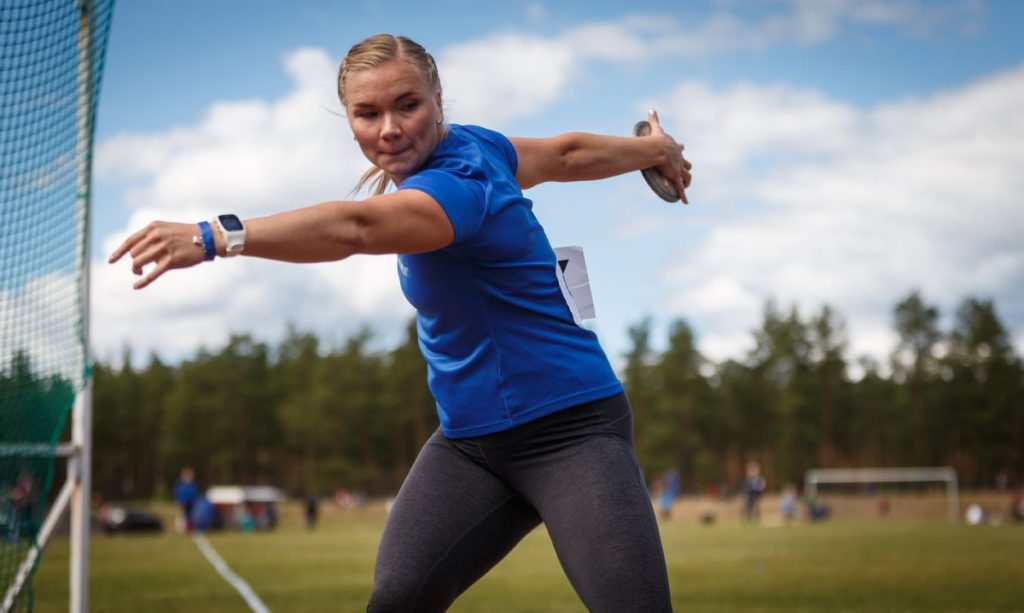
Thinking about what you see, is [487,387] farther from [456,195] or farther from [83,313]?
[83,313]

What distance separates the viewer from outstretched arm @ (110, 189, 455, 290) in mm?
2188

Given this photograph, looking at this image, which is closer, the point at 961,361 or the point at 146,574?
the point at 146,574

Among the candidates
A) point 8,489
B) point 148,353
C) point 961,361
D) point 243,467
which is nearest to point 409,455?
point 243,467

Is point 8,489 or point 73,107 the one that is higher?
point 73,107

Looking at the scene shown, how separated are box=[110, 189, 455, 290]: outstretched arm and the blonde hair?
48cm

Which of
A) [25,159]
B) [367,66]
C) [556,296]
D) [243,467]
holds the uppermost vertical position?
[25,159]

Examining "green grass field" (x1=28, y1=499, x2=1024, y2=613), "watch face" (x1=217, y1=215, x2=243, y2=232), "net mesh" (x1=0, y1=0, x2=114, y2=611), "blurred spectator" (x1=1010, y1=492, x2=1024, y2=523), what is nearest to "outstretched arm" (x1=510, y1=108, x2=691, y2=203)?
"watch face" (x1=217, y1=215, x2=243, y2=232)

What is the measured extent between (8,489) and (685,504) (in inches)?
2107

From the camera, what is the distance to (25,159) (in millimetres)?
5613

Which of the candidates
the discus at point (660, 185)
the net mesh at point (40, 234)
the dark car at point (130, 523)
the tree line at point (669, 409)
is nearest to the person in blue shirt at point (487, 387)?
the discus at point (660, 185)

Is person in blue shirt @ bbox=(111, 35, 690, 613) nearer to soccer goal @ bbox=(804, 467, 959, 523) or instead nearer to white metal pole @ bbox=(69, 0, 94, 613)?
white metal pole @ bbox=(69, 0, 94, 613)

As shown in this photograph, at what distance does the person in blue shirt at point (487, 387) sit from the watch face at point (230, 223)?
38 cm

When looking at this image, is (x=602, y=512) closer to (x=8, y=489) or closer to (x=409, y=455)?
(x=8, y=489)

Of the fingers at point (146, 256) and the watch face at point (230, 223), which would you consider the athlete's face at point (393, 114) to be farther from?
the fingers at point (146, 256)
